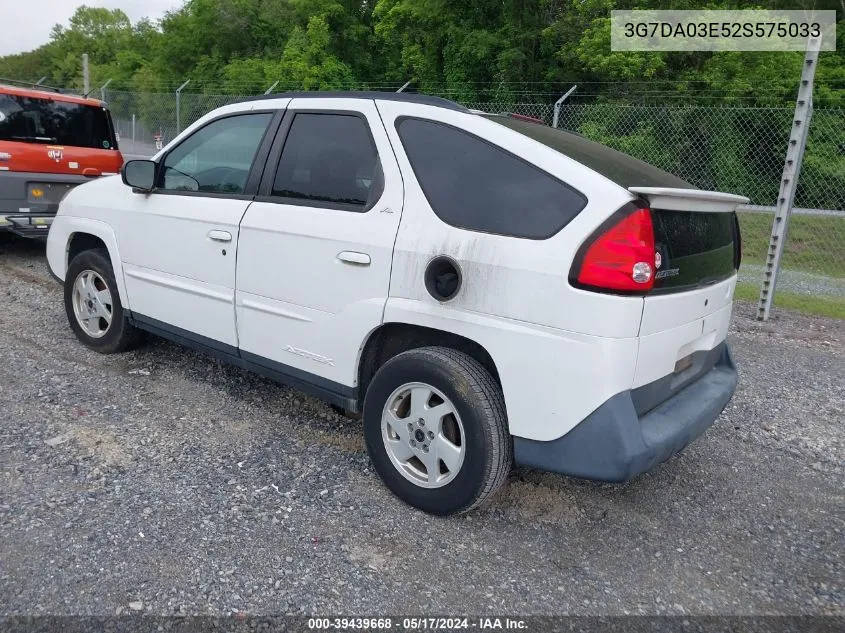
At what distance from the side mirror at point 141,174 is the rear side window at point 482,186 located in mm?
1878

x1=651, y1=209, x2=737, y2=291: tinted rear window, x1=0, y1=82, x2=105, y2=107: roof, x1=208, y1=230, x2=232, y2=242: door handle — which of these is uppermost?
x1=0, y1=82, x2=105, y2=107: roof

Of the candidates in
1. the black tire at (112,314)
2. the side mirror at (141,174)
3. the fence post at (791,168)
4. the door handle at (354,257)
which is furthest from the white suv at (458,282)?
the fence post at (791,168)

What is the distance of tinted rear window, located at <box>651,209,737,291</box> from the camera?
2764 mm

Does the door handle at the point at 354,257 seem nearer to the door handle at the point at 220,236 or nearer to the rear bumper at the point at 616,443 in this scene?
the door handle at the point at 220,236

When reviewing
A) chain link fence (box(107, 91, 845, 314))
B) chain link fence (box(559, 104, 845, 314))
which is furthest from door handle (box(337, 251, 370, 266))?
chain link fence (box(559, 104, 845, 314))

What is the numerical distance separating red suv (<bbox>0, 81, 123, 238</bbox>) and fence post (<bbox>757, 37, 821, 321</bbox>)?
7845mm

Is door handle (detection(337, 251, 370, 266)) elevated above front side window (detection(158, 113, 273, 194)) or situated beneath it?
situated beneath

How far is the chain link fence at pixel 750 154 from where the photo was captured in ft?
36.6

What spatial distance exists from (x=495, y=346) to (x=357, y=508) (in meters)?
1.05

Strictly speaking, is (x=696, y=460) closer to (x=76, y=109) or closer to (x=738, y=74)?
(x=76, y=109)

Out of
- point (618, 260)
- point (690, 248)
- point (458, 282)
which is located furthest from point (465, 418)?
point (690, 248)

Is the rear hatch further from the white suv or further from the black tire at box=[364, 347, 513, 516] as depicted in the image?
the black tire at box=[364, 347, 513, 516]

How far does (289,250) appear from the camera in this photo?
11.5ft

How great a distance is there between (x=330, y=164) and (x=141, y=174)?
1506 mm
